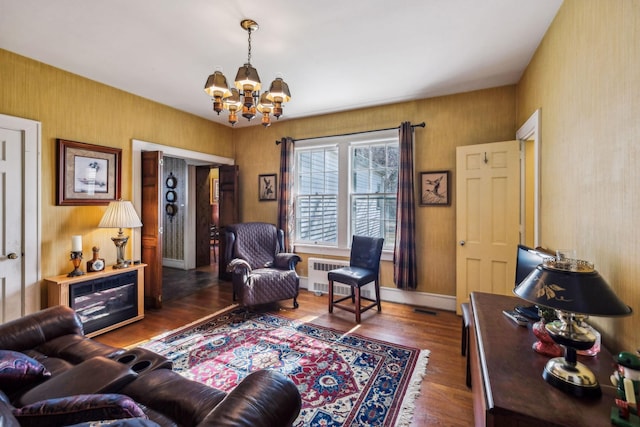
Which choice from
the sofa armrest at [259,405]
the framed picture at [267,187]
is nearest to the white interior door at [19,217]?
the framed picture at [267,187]

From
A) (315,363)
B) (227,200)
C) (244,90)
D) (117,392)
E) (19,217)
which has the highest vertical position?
(244,90)

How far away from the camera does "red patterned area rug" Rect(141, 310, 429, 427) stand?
6.15 feet

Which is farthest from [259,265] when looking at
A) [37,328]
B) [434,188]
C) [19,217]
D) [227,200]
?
[434,188]

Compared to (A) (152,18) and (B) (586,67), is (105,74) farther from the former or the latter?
(B) (586,67)

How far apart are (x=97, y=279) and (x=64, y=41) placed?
7.55 ft

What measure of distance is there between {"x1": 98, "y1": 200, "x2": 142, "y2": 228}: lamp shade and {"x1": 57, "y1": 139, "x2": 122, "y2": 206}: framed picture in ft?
0.83

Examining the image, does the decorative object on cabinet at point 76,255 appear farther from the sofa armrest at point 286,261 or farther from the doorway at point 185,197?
the sofa armrest at point 286,261

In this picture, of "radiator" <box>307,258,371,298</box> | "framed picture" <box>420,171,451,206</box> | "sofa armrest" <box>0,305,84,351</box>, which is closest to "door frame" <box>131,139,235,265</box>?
"sofa armrest" <box>0,305,84,351</box>

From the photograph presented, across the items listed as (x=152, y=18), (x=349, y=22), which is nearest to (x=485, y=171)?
(x=349, y=22)

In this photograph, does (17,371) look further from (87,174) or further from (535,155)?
(535,155)

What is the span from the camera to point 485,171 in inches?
128

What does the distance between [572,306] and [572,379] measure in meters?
0.28

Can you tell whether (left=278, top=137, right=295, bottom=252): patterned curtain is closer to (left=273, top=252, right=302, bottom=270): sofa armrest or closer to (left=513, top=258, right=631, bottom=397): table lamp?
(left=273, top=252, right=302, bottom=270): sofa armrest

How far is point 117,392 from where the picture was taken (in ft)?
3.89
